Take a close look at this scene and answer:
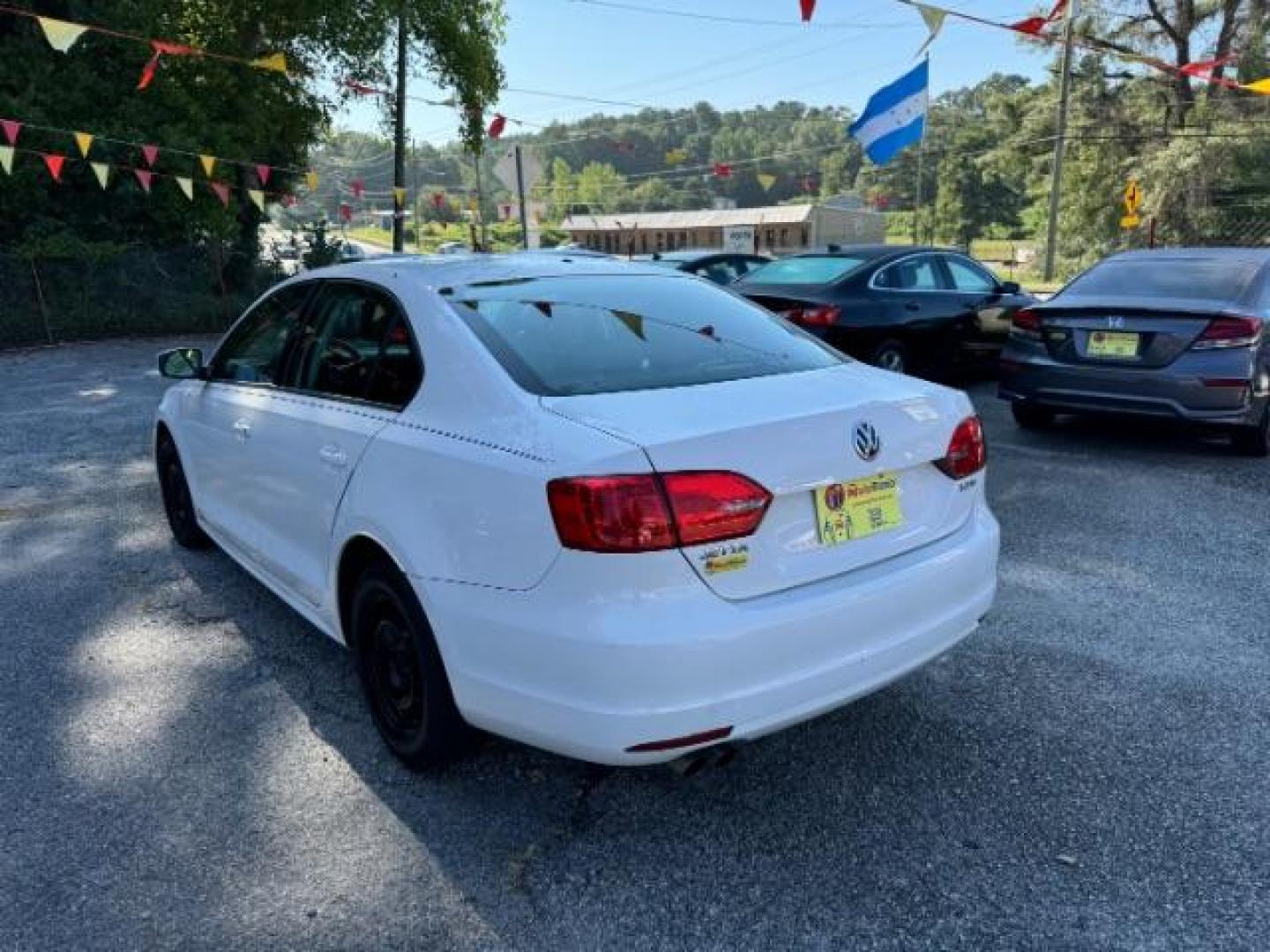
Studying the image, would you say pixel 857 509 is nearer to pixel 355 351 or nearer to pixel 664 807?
pixel 664 807

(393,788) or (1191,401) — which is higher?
(1191,401)

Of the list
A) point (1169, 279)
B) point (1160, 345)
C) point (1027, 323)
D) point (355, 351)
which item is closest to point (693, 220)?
point (1027, 323)

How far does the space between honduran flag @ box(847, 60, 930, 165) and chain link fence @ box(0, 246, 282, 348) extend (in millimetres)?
11939

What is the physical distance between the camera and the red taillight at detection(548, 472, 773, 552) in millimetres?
2119

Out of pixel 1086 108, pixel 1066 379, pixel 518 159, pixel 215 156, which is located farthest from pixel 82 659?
pixel 1086 108

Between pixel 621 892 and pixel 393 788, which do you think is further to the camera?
pixel 393 788

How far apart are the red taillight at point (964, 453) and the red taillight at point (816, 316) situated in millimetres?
5049

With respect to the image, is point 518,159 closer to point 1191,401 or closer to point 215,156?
point 215,156

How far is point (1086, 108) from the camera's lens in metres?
38.8

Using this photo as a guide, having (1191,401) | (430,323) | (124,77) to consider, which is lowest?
(1191,401)

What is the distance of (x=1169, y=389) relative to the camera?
5992mm

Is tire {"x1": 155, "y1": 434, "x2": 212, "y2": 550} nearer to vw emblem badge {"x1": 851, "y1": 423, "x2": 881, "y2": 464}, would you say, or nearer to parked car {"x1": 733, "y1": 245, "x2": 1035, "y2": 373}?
vw emblem badge {"x1": 851, "y1": 423, "x2": 881, "y2": 464}

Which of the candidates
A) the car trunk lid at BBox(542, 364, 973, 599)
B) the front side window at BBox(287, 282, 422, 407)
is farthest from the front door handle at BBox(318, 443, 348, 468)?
the car trunk lid at BBox(542, 364, 973, 599)

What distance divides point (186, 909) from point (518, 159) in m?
20.3
